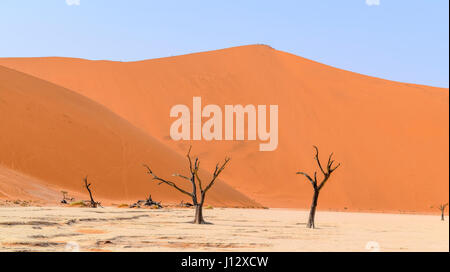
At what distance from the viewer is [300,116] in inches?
2557

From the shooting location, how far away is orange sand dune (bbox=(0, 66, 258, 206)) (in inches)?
1614

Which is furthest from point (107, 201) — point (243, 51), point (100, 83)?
point (243, 51)

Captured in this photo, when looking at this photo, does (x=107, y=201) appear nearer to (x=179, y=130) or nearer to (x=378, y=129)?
(x=179, y=130)

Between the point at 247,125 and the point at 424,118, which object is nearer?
the point at 247,125

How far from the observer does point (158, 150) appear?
50.3m

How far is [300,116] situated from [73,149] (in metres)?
28.5

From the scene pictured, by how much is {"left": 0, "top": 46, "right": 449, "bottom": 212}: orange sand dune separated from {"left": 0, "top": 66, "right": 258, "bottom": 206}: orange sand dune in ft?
29.3

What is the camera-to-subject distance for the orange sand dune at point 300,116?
5519 centimetres

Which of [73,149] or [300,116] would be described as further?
[300,116]

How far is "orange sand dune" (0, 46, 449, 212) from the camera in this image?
5519 cm

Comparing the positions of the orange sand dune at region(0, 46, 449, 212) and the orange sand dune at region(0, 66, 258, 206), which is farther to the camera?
the orange sand dune at region(0, 46, 449, 212)

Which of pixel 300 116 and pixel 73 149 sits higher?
pixel 300 116
